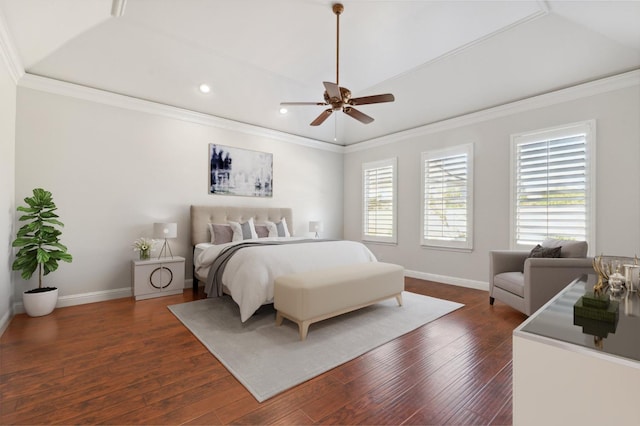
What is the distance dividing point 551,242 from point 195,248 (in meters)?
4.99

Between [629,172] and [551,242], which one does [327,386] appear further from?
[629,172]

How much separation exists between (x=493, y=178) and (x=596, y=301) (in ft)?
11.7

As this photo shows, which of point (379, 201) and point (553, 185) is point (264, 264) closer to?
point (379, 201)

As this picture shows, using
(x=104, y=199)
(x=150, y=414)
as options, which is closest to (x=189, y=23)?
(x=104, y=199)

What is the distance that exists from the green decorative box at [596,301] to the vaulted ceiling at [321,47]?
2.71m

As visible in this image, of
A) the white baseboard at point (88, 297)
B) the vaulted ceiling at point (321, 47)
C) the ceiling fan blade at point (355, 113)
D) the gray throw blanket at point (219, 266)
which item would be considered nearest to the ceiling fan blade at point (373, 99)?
the ceiling fan blade at point (355, 113)

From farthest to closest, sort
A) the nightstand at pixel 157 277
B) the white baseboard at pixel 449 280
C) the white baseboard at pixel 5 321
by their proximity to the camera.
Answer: the white baseboard at pixel 449 280, the nightstand at pixel 157 277, the white baseboard at pixel 5 321

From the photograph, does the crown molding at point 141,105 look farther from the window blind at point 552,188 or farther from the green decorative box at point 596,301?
the green decorative box at point 596,301

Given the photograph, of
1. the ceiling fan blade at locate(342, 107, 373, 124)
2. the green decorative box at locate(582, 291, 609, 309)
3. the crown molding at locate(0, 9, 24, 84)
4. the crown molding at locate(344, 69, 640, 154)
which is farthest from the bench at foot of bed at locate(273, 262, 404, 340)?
the crown molding at locate(0, 9, 24, 84)

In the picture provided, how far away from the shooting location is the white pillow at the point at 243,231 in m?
4.81

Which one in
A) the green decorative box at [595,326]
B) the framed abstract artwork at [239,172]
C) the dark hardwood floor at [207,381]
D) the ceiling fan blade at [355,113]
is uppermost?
the ceiling fan blade at [355,113]

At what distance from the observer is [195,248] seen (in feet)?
15.6

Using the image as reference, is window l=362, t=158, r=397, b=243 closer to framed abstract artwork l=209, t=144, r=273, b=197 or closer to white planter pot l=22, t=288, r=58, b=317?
framed abstract artwork l=209, t=144, r=273, b=197

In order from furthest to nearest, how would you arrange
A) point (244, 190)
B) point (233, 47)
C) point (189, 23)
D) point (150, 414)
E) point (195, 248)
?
point (244, 190) → point (195, 248) → point (233, 47) → point (189, 23) → point (150, 414)
